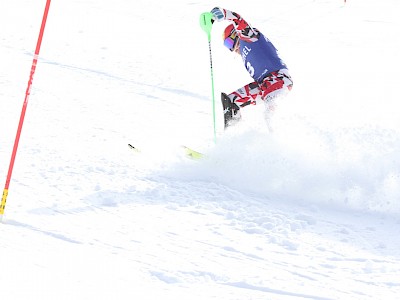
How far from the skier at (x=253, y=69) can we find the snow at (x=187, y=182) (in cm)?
22

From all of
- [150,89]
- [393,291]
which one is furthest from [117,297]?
[150,89]

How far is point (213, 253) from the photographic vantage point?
439cm

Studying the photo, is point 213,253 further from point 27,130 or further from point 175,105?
point 175,105

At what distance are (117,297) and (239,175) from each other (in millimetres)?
2563

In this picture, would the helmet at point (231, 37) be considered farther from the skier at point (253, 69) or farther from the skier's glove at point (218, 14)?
the skier's glove at point (218, 14)

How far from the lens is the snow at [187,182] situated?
4012mm

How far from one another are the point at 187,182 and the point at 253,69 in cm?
178

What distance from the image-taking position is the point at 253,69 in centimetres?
700

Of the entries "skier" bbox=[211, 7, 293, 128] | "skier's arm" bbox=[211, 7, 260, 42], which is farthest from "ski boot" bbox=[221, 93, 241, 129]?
"skier's arm" bbox=[211, 7, 260, 42]

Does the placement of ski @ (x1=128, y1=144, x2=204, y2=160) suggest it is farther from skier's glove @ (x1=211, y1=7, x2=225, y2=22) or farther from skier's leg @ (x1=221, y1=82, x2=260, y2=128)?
skier's glove @ (x1=211, y1=7, x2=225, y2=22)

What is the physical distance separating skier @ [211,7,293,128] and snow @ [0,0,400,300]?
22 cm

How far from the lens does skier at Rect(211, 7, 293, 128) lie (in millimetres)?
6691

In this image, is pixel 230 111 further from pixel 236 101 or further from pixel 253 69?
pixel 253 69

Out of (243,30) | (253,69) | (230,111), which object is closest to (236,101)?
(230,111)
